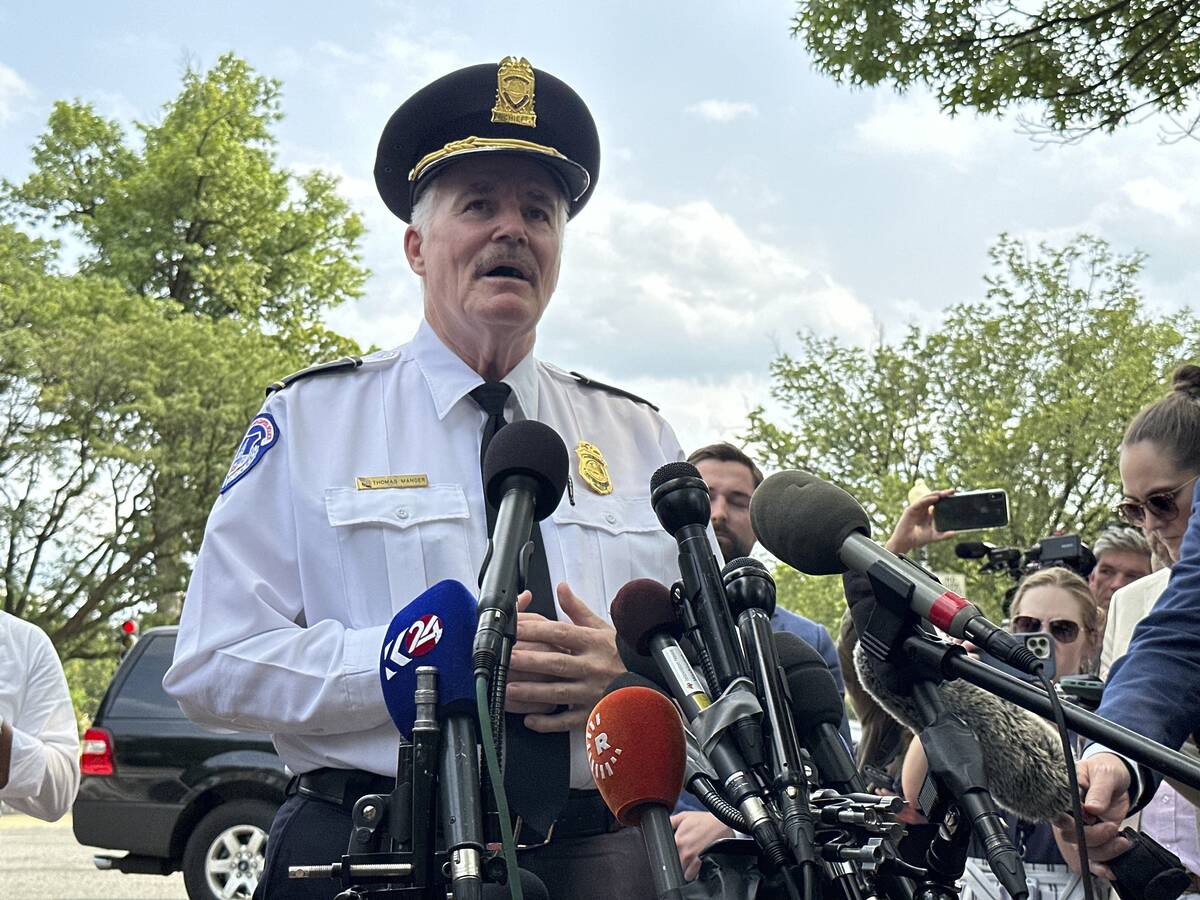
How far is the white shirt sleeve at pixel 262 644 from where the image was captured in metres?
2.56

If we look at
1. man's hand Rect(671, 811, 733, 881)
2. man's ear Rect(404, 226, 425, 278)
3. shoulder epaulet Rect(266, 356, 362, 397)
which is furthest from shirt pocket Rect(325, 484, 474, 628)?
man's hand Rect(671, 811, 733, 881)

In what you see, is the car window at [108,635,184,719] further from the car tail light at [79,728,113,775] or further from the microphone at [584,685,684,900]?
the microphone at [584,685,684,900]

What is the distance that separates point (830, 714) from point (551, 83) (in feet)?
6.00

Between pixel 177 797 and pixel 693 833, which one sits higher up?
pixel 177 797

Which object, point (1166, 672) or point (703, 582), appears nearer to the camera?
point (703, 582)

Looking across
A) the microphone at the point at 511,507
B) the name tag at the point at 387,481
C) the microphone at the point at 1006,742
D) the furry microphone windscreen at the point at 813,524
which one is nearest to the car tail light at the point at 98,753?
the name tag at the point at 387,481

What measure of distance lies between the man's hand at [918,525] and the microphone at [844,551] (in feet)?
11.9

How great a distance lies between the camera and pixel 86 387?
23.4 m

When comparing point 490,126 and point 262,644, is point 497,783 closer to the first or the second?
point 262,644

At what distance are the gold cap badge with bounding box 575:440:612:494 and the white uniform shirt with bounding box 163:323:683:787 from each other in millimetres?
18

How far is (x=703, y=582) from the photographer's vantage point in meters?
1.90

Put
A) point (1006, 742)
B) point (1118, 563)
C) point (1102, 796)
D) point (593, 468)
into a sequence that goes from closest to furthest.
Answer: point (1006, 742) < point (1102, 796) < point (593, 468) < point (1118, 563)

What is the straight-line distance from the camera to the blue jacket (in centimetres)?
238

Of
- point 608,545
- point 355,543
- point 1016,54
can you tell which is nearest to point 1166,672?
point 608,545
